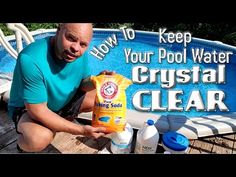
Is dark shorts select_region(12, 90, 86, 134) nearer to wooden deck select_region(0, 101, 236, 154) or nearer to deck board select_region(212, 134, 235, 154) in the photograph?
wooden deck select_region(0, 101, 236, 154)

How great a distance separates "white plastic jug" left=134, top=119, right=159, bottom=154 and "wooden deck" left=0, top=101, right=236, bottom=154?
11 centimetres

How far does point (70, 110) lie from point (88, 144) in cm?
24

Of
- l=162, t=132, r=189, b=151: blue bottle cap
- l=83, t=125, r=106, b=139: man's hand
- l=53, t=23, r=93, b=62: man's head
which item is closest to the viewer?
l=53, t=23, r=93, b=62: man's head

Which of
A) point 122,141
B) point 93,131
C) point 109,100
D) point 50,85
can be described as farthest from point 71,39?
point 122,141

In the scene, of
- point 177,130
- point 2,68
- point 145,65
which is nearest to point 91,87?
point 145,65

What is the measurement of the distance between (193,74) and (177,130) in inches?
15.9

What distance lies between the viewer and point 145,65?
2260 mm

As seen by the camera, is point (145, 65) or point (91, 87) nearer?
point (91, 87)

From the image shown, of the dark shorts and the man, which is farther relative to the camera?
the dark shorts

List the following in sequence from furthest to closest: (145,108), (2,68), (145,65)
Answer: (2,68)
(145,108)
(145,65)

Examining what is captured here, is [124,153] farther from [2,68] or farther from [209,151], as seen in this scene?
[2,68]

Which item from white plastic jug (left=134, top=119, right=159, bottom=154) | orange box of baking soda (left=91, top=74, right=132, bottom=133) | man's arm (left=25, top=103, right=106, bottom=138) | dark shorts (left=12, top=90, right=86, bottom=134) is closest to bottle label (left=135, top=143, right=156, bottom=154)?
white plastic jug (left=134, top=119, right=159, bottom=154)

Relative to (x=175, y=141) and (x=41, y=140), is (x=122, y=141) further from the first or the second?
(x=41, y=140)

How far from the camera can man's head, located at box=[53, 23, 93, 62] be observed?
5.76 ft
